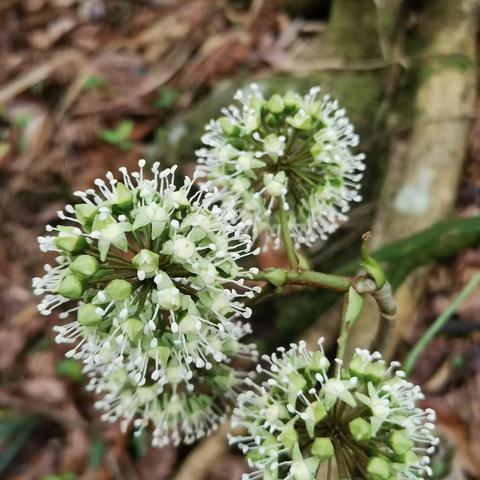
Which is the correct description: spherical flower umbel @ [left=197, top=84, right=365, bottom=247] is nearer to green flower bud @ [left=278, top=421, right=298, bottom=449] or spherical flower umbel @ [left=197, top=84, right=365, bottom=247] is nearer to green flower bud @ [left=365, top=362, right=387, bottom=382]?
green flower bud @ [left=365, top=362, right=387, bottom=382]

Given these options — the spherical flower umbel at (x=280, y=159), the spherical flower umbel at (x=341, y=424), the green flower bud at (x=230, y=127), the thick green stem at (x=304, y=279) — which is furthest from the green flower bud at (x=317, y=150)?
the spherical flower umbel at (x=341, y=424)

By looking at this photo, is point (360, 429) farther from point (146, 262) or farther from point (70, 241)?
point (70, 241)

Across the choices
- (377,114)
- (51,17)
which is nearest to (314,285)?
(377,114)

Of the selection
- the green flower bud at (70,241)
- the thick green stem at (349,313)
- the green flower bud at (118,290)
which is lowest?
the thick green stem at (349,313)

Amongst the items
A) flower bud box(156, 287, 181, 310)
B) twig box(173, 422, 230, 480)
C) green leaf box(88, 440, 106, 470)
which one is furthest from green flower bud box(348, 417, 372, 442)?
green leaf box(88, 440, 106, 470)

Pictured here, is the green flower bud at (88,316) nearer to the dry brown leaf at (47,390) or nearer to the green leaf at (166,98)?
the dry brown leaf at (47,390)

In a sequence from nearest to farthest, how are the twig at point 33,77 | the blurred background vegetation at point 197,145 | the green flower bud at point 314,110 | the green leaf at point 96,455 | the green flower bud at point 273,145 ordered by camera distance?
the green flower bud at point 273,145 < the green flower bud at point 314,110 < the blurred background vegetation at point 197,145 < the green leaf at point 96,455 < the twig at point 33,77

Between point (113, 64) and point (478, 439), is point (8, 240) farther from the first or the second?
point (478, 439)
